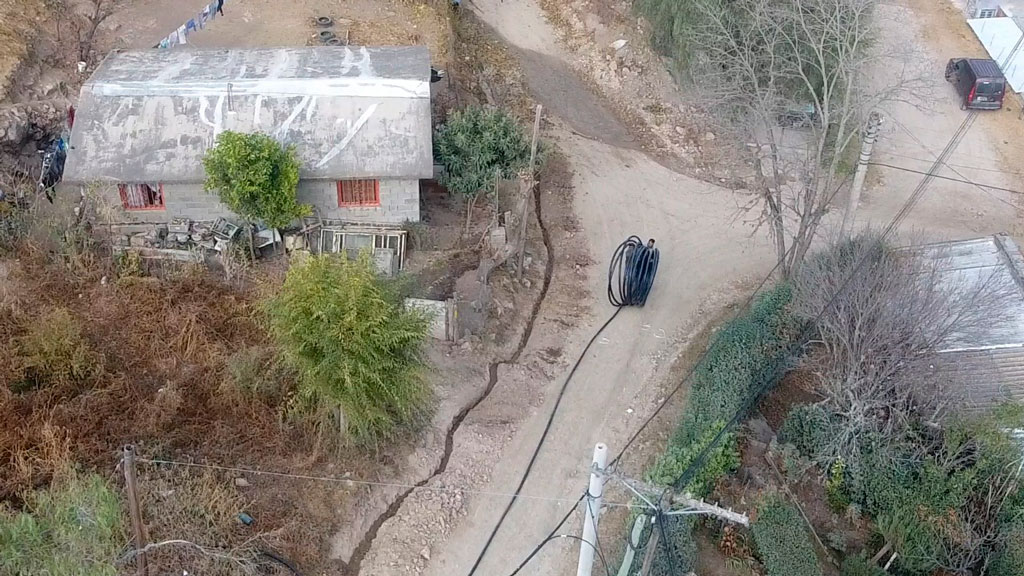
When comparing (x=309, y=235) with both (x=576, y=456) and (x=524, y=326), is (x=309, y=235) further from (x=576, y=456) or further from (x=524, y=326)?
(x=576, y=456)

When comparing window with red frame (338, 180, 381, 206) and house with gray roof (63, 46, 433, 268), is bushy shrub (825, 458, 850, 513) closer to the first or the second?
house with gray roof (63, 46, 433, 268)

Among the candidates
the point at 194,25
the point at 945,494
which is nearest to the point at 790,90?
the point at 945,494

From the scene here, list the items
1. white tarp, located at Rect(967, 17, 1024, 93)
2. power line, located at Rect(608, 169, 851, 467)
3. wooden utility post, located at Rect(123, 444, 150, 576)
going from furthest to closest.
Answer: white tarp, located at Rect(967, 17, 1024, 93)
power line, located at Rect(608, 169, 851, 467)
wooden utility post, located at Rect(123, 444, 150, 576)

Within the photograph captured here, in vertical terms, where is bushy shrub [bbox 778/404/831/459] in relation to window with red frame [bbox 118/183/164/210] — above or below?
below

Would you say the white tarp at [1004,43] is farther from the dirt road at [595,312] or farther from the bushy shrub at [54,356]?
the bushy shrub at [54,356]

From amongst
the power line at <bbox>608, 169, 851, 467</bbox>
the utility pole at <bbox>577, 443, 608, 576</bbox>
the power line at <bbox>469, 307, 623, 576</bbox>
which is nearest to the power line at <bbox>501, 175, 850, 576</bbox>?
the power line at <bbox>608, 169, 851, 467</bbox>

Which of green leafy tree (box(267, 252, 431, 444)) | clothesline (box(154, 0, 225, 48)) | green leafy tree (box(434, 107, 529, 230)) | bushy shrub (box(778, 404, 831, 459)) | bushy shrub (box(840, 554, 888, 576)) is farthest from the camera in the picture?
clothesline (box(154, 0, 225, 48))
